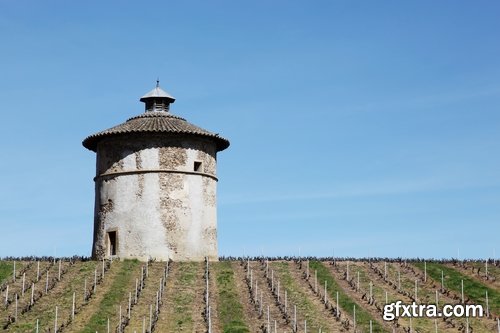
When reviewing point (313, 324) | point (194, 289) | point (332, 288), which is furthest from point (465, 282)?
point (194, 289)

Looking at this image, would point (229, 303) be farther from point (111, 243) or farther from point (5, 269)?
point (111, 243)

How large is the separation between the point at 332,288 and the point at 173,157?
14294mm

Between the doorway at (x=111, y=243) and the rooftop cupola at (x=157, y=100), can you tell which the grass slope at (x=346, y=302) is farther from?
the rooftop cupola at (x=157, y=100)

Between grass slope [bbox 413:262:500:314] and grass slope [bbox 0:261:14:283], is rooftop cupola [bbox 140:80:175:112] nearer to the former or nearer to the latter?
grass slope [bbox 0:261:14:283]

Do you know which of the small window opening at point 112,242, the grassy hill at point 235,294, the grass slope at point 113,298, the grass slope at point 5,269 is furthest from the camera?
the small window opening at point 112,242

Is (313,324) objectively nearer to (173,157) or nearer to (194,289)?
(194,289)

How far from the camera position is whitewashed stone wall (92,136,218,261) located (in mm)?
49656

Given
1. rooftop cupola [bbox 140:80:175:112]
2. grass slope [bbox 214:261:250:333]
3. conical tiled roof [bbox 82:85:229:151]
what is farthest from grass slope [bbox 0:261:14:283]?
rooftop cupola [bbox 140:80:175:112]

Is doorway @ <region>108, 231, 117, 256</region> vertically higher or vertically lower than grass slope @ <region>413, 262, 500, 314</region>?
higher

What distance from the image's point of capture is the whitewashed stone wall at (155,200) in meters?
49.7

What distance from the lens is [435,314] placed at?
125ft

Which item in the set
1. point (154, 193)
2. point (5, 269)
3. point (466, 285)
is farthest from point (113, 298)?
point (466, 285)

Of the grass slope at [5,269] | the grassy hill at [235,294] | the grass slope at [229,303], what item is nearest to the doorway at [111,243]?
the grassy hill at [235,294]

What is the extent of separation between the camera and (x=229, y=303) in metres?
38.6
